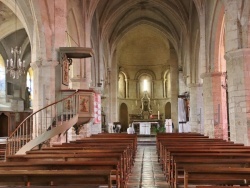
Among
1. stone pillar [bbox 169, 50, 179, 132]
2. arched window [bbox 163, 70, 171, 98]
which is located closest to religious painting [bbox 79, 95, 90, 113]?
stone pillar [bbox 169, 50, 179, 132]

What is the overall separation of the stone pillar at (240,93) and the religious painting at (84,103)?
544cm

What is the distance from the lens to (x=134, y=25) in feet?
106

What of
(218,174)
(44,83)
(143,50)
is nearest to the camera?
(218,174)

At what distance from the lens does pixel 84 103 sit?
12906mm

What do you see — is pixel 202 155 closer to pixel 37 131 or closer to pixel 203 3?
pixel 37 131

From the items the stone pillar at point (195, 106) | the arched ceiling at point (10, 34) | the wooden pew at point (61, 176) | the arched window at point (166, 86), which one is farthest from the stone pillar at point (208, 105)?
the arched window at point (166, 86)

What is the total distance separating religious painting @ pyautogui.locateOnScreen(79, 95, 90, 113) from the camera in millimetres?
12852

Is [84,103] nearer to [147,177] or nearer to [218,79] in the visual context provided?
[147,177]

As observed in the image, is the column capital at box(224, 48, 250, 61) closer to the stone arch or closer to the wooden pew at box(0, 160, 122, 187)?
the stone arch

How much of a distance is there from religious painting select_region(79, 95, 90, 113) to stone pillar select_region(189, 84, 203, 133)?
11.6 metres

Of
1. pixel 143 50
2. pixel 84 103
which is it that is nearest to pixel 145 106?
pixel 143 50

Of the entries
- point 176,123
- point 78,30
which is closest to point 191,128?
point 176,123

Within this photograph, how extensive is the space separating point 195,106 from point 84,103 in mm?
12315

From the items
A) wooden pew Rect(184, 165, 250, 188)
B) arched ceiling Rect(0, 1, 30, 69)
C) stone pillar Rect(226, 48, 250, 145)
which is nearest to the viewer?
wooden pew Rect(184, 165, 250, 188)
